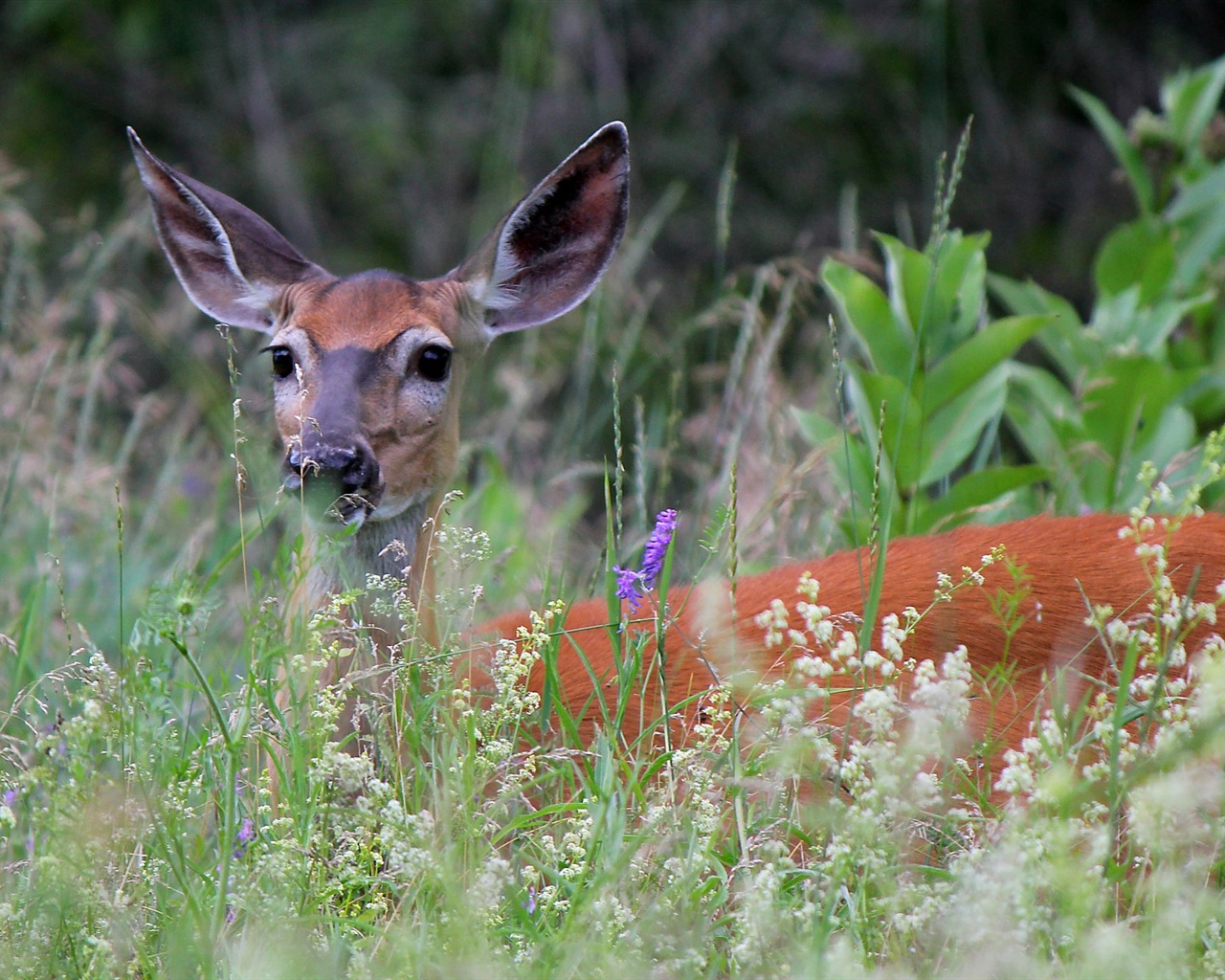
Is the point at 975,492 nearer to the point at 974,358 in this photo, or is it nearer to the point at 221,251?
the point at 974,358

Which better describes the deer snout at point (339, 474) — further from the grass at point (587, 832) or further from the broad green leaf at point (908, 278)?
the broad green leaf at point (908, 278)

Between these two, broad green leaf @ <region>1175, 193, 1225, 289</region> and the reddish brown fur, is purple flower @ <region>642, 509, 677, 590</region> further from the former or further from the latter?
broad green leaf @ <region>1175, 193, 1225, 289</region>

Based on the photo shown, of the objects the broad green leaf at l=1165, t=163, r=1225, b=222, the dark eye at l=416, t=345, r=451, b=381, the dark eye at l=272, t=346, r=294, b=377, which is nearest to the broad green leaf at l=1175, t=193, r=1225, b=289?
the broad green leaf at l=1165, t=163, r=1225, b=222

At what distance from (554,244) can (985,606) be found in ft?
4.84

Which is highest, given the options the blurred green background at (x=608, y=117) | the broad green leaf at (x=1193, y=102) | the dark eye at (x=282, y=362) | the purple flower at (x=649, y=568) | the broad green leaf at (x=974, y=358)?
the blurred green background at (x=608, y=117)

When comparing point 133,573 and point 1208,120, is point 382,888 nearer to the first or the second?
point 133,573

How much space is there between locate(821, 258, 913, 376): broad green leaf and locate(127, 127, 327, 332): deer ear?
129cm

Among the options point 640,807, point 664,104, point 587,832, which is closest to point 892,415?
point 640,807

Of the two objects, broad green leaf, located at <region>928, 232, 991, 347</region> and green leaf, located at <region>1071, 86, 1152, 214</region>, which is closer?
broad green leaf, located at <region>928, 232, 991, 347</region>

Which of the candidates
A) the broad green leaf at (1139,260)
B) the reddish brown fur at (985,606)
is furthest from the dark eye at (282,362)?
the broad green leaf at (1139,260)

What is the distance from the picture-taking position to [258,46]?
10359 millimetres

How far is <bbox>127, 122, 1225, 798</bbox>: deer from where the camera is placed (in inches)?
123

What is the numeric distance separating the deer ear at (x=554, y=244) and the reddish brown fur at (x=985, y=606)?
994mm

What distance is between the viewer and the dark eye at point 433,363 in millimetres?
3682
